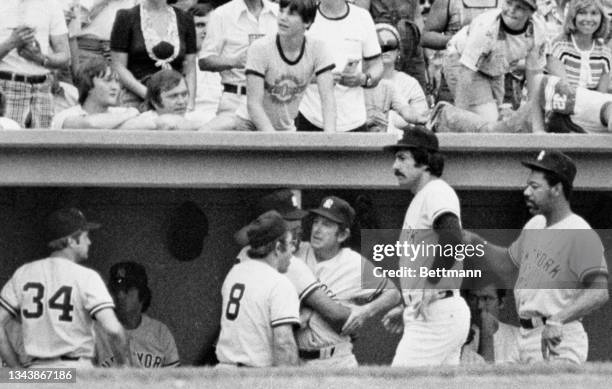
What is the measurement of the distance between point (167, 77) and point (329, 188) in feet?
4.23

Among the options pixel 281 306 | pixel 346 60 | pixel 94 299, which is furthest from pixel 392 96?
pixel 94 299

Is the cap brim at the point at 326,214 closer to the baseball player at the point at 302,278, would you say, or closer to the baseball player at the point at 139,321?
the baseball player at the point at 302,278

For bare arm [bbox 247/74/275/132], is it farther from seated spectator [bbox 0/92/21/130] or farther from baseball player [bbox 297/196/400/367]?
seated spectator [bbox 0/92/21/130]

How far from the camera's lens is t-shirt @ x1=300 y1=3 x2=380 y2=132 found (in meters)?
11.1

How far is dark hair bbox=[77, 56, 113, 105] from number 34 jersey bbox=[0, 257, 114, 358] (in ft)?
3.93

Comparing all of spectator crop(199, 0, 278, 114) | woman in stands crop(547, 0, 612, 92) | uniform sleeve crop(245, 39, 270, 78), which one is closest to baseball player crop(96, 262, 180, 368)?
spectator crop(199, 0, 278, 114)

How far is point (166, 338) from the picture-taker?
10680 millimetres

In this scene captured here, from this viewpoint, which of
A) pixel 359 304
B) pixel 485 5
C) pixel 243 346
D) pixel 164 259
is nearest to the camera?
pixel 243 346

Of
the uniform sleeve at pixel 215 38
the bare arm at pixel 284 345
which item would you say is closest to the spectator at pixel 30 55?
the uniform sleeve at pixel 215 38

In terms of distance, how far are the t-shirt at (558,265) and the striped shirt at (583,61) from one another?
1359mm

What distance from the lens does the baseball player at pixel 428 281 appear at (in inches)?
386

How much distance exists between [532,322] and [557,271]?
Result: 1.28 feet

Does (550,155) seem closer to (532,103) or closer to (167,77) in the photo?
(532,103)

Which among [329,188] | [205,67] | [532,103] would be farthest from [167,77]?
[532,103]
